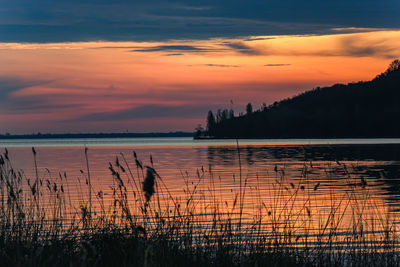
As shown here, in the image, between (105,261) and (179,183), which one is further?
(179,183)

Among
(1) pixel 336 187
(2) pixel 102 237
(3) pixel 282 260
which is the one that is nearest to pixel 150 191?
(3) pixel 282 260

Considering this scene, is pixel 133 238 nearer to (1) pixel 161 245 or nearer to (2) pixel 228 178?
(1) pixel 161 245

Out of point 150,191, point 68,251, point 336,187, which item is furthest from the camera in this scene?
point 336,187

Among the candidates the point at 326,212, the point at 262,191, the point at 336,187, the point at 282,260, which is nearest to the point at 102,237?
the point at 282,260

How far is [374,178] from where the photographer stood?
136 ft

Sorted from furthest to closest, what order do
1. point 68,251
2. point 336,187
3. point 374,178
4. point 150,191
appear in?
point 374,178
point 336,187
point 68,251
point 150,191

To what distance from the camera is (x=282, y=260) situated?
35.0ft

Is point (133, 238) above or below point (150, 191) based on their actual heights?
below

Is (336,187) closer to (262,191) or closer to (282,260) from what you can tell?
(262,191)

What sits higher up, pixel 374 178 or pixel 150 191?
pixel 150 191

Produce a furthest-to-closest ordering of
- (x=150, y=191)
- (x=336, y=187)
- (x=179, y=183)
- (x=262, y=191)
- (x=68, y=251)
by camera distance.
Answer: (x=179, y=183) < (x=336, y=187) < (x=262, y=191) < (x=68, y=251) < (x=150, y=191)

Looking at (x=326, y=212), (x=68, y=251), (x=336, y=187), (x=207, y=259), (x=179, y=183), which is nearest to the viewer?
(x=207, y=259)

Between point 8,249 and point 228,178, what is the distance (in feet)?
104

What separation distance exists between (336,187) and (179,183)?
399 inches
